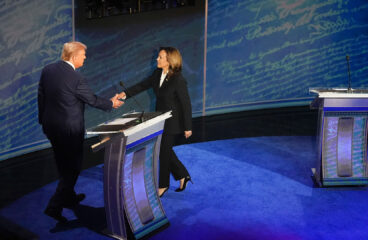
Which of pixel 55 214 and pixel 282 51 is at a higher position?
pixel 282 51

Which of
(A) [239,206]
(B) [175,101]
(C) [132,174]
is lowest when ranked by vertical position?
(A) [239,206]

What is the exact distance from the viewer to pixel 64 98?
3.35 meters

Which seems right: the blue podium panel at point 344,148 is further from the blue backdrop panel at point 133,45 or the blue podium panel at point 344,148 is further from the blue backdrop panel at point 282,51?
the blue backdrop panel at point 282,51

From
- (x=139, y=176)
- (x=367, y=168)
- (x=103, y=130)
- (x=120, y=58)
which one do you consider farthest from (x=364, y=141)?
(x=120, y=58)

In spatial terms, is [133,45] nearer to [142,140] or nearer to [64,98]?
[64,98]

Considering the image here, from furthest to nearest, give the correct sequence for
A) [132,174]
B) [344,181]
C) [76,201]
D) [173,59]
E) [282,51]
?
[282,51] → [344,181] → [76,201] → [173,59] → [132,174]

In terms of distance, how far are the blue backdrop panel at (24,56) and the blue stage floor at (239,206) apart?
1.10 m

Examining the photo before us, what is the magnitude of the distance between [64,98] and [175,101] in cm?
104

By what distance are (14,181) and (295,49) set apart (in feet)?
19.5

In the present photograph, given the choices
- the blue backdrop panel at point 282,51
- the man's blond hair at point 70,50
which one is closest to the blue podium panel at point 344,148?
the man's blond hair at point 70,50

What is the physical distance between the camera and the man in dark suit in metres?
3.35

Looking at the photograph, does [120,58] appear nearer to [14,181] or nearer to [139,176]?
[14,181]

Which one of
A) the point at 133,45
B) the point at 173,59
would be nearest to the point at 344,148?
the point at 173,59

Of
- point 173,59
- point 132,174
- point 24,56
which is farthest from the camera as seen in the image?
point 24,56
